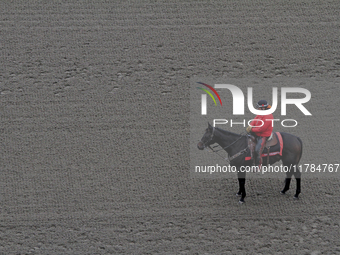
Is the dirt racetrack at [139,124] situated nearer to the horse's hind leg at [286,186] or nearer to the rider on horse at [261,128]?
the horse's hind leg at [286,186]

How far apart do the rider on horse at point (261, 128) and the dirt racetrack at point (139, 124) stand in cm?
90

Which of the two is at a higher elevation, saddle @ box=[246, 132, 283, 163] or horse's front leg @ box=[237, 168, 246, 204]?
saddle @ box=[246, 132, 283, 163]

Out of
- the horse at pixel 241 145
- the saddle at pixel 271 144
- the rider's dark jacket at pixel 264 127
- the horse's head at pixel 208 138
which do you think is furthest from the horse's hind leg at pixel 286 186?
the horse's head at pixel 208 138

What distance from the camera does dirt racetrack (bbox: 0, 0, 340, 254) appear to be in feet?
24.5

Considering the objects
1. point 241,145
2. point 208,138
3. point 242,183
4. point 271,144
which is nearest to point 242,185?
point 242,183

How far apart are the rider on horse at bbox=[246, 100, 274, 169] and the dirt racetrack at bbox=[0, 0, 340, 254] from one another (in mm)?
900

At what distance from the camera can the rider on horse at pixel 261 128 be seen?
7172mm

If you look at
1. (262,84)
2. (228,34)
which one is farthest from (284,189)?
(228,34)

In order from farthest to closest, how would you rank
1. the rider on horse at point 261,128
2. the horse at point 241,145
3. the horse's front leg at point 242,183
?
the horse's front leg at point 242,183
the horse at point 241,145
the rider on horse at point 261,128

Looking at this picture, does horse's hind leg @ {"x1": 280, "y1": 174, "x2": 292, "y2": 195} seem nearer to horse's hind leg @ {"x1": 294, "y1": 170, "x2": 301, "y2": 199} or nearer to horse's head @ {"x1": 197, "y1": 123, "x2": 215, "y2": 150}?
horse's hind leg @ {"x1": 294, "y1": 170, "x2": 301, "y2": 199}

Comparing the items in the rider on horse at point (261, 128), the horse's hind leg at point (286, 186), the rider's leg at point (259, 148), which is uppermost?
the rider on horse at point (261, 128)

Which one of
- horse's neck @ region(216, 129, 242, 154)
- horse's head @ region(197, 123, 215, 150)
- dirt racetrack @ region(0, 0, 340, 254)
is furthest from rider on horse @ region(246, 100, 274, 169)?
dirt racetrack @ region(0, 0, 340, 254)

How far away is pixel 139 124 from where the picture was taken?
887 centimetres

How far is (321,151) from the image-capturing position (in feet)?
27.3
